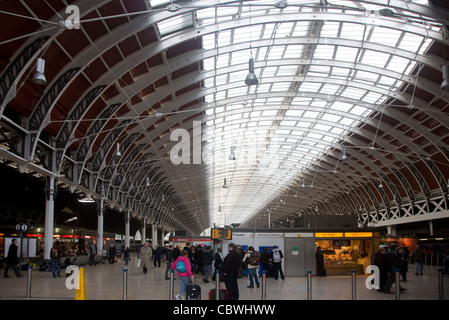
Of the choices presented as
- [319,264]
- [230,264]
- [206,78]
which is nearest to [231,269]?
[230,264]

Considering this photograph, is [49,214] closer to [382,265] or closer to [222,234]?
[222,234]

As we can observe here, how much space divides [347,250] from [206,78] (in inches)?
534

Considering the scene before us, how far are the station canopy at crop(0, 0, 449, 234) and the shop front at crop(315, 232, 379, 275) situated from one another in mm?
6517

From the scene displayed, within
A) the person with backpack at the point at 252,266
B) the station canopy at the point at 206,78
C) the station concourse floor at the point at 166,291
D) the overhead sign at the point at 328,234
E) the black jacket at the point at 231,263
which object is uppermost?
the station canopy at the point at 206,78

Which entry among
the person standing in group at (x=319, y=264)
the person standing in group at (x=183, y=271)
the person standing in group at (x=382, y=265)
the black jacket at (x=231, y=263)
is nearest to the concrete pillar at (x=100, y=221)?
the person standing in group at (x=319, y=264)

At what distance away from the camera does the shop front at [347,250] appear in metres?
25.7

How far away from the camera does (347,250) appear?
26281 millimetres

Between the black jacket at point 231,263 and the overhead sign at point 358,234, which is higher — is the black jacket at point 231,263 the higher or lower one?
the lower one

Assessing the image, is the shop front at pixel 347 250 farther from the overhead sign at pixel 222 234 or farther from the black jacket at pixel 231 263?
the black jacket at pixel 231 263

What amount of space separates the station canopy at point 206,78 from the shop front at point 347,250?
6.52 metres

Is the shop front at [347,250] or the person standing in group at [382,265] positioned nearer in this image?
the person standing in group at [382,265]

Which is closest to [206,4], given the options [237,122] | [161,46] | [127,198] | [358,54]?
[161,46]

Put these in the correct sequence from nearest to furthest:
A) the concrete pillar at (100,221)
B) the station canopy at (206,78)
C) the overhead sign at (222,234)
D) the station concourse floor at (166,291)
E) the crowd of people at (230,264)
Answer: the crowd of people at (230,264) < the station concourse floor at (166,291) < the station canopy at (206,78) < the overhead sign at (222,234) < the concrete pillar at (100,221)
